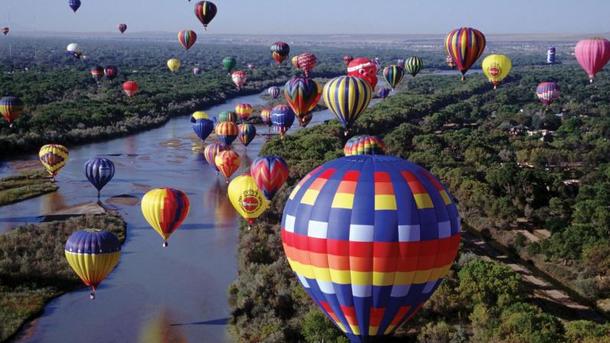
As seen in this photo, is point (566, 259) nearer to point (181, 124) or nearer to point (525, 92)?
point (181, 124)

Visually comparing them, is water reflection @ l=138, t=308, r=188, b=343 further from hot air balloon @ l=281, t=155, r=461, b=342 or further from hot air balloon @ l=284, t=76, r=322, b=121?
hot air balloon @ l=284, t=76, r=322, b=121

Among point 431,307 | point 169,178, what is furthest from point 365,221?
point 169,178

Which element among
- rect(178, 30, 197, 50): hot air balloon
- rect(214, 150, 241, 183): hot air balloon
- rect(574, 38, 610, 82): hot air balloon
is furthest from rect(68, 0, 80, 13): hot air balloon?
rect(574, 38, 610, 82): hot air balloon

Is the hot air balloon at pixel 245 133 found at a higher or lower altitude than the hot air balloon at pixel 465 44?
lower

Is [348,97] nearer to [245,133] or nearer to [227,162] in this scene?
[227,162]

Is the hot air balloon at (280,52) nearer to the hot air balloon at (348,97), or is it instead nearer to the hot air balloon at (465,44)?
the hot air balloon at (465,44)

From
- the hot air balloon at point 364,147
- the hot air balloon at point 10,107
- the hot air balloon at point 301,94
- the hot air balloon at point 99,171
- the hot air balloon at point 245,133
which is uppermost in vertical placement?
the hot air balloon at point 301,94

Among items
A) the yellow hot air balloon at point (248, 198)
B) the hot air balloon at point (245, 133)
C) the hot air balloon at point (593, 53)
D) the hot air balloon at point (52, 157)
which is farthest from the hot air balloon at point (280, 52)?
the yellow hot air balloon at point (248, 198)
